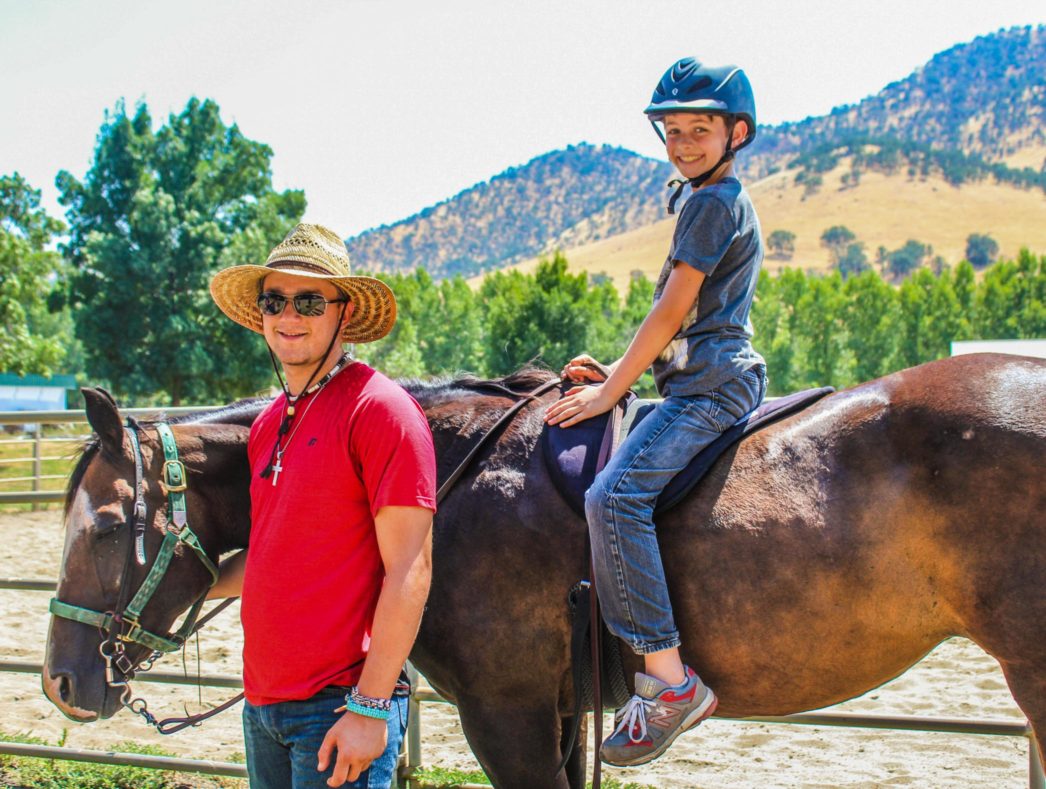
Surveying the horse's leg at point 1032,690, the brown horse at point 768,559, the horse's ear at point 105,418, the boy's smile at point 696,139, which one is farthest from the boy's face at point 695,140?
the horse's ear at point 105,418

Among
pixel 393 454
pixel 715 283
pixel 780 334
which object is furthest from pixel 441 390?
A: pixel 780 334

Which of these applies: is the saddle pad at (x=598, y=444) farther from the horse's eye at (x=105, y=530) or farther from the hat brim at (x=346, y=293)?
the horse's eye at (x=105, y=530)

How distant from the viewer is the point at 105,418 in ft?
9.53

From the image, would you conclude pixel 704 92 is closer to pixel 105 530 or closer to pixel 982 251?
pixel 105 530

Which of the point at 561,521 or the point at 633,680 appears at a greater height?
the point at 561,521

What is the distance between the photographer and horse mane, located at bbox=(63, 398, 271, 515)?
2967 mm

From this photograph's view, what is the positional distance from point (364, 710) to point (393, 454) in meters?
0.61

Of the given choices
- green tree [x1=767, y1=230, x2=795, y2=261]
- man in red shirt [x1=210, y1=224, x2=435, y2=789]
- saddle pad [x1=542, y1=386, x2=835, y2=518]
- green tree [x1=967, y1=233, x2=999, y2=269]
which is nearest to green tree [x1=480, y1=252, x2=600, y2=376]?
saddle pad [x1=542, y1=386, x2=835, y2=518]

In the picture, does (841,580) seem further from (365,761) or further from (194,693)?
(194,693)

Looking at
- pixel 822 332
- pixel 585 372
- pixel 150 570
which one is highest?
pixel 585 372

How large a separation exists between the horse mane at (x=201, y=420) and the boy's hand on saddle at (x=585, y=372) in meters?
1.20

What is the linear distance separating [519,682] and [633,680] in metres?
0.38

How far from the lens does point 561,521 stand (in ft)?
9.41

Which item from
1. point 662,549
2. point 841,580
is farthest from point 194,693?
point 841,580
